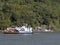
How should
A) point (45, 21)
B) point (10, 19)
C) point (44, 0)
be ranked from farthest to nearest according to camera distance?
point (44, 0) → point (45, 21) → point (10, 19)

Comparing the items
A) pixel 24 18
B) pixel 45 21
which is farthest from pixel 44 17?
pixel 24 18

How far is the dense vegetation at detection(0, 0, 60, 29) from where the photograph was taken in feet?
271

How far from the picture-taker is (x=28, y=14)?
84812mm

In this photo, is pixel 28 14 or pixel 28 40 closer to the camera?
pixel 28 40

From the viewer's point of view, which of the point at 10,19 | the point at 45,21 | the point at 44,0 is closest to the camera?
the point at 10,19

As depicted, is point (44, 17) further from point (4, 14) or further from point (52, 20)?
point (4, 14)

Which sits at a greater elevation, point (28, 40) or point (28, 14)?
point (28, 14)

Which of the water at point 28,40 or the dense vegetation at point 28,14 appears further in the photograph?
the dense vegetation at point 28,14

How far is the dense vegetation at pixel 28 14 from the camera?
3253 inches

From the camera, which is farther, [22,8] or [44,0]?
[44,0]

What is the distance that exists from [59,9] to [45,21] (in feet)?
47.8

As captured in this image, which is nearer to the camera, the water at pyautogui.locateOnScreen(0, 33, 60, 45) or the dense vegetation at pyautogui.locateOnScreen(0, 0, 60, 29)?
the water at pyautogui.locateOnScreen(0, 33, 60, 45)

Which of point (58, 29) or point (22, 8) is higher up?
point (22, 8)

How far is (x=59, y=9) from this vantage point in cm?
10244
